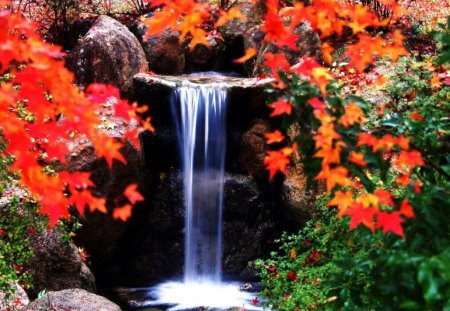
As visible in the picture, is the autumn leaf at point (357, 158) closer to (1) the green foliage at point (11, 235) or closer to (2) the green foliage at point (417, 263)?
(2) the green foliage at point (417, 263)

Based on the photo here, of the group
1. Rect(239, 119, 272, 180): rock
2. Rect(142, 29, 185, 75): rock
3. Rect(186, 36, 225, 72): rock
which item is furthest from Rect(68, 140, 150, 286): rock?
Rect(186, 36, 225, 72): rock

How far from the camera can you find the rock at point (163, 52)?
9.88 m

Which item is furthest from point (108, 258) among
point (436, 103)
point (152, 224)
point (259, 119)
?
point (436, 103)

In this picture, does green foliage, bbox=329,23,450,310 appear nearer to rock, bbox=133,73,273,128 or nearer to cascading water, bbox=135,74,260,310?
rock, bbox=133,73,273,128

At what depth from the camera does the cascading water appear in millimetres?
8442

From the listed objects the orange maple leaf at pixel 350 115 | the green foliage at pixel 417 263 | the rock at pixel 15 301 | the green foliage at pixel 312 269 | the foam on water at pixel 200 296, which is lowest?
the foam on water at pixel 200 296

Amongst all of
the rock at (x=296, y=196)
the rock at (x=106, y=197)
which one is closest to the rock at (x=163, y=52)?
the rock at (x=106, y=197)

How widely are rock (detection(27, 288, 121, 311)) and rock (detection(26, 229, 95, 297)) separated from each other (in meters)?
1.11

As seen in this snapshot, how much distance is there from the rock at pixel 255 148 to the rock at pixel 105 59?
2.38 m

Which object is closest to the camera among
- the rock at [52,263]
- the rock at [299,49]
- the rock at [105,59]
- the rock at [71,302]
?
the rock at [71,302]

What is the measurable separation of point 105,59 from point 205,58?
3.04m

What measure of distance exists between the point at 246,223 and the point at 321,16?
6.55 m

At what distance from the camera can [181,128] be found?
28.4ft

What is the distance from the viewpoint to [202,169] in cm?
866
